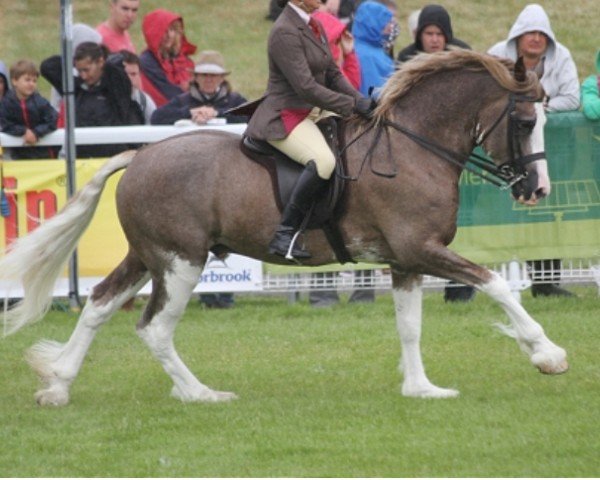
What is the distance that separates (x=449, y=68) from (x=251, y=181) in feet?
5.02

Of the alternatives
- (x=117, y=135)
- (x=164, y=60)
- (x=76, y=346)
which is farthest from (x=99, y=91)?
(x=76, y=346)

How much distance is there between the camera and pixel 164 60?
61.0 feet

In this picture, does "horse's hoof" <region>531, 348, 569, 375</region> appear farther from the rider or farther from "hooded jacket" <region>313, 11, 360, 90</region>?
"hooded jacket" <region>313, 11, 360, 90</region>

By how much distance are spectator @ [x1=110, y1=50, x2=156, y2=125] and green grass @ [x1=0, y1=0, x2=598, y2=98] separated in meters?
9.15

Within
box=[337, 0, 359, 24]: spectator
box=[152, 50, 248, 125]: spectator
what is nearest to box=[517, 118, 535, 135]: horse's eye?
box=[152, 50, 248, 125]: spectator

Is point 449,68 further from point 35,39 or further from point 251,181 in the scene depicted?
point 35,39

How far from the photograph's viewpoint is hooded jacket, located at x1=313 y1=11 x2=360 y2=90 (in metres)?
15.7

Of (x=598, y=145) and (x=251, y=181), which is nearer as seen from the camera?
(x=251, y=181)

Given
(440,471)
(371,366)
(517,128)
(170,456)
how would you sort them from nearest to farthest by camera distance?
(440,471), (170,456), (517,128), (371,366)

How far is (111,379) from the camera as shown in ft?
41.7

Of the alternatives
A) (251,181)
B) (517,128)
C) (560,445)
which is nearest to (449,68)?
(517,128)

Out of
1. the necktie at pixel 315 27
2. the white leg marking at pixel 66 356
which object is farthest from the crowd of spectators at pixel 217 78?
the white leg marking at pixel 66 356

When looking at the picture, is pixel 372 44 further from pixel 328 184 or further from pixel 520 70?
pixel 520 70

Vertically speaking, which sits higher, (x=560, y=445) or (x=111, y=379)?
(x=560, y=445)
